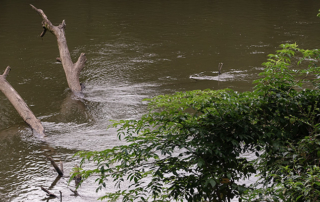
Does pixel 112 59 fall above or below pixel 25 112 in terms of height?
below

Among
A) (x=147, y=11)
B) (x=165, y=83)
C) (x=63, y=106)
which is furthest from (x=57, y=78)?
(x=147, y=11)

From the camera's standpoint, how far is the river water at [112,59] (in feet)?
19.5

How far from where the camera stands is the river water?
19.5 feet

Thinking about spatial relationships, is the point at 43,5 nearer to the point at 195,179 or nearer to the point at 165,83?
the point at 165,83

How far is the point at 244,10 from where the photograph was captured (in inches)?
704

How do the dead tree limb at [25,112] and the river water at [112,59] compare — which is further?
the dead tree limb at [25,112]

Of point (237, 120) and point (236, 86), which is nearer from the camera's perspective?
point (237, 120)

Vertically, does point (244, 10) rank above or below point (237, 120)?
below

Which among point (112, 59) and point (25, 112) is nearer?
point (25, 112)

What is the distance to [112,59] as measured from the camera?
429 inches

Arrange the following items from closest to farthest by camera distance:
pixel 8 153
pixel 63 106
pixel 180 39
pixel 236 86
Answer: pixel 8 153
pixel 63 106
pixel 236 86
pixel 180 39

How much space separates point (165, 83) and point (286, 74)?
6.26 m

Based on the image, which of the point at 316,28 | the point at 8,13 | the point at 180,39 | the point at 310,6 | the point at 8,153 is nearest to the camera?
the point at 8,153

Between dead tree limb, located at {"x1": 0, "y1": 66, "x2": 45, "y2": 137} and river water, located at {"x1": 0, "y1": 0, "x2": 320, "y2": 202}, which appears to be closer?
river water, located at {"x1": 0, "y1": 0, "x2": 320, "y2": 202}
